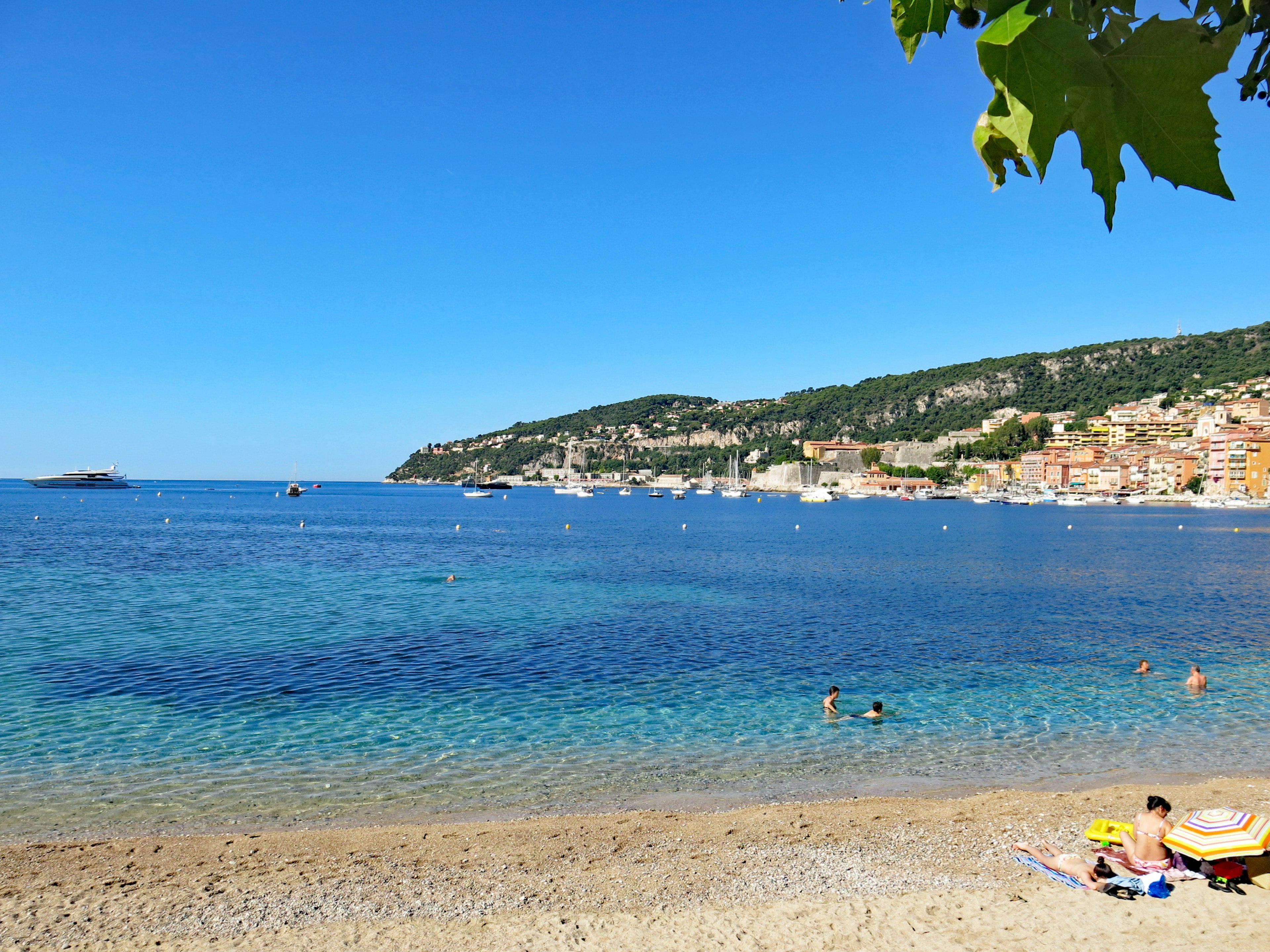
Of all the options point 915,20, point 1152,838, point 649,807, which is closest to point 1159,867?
point 1152,838

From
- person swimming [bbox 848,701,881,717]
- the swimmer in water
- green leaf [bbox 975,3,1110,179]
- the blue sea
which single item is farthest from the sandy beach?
green leaf [bbox 975,3,1110,179]

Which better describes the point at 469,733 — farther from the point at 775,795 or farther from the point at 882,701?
the point at 882,701

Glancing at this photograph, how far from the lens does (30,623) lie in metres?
26.6

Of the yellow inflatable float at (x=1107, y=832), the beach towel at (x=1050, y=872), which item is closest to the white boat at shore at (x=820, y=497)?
the yellow inflatable float at (x=1107, y=832)

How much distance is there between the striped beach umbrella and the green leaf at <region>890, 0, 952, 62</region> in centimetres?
1150

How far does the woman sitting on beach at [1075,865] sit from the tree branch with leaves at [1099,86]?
10900mm

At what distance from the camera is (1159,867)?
9602 millimetres

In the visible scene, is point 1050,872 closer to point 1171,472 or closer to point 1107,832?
point 1107,832

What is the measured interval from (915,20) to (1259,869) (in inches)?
471

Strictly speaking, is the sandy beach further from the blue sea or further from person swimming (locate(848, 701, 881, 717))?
person swimming (locate(848, 701, 881, 717))

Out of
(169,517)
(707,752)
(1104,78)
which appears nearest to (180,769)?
(707,752)

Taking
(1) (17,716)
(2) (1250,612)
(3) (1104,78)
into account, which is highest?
(3) (1104,78)

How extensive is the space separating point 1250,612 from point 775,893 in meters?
31.3

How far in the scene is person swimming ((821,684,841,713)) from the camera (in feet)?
57.6
